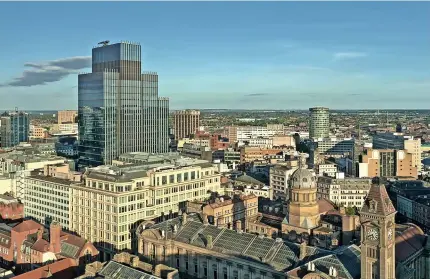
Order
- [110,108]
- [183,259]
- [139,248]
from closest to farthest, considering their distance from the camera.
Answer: [183,259], [139,248], [110,108]

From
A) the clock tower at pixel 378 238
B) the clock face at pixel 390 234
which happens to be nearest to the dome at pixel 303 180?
the clock tower at pixel 378 238

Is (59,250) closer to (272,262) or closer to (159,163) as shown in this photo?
(272,262)

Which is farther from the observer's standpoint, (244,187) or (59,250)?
(244,187)

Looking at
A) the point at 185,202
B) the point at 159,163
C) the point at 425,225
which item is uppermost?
the point at 159,163

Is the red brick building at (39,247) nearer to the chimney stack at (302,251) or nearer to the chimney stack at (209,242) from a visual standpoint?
the chimney stack at (209,242)

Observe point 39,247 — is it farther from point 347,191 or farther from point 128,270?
point 347,191

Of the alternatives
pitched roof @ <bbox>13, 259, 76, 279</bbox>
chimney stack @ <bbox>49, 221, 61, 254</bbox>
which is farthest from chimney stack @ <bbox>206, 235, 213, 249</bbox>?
chimney stack @ <bbox>49, 221, 61, 254</bbox>

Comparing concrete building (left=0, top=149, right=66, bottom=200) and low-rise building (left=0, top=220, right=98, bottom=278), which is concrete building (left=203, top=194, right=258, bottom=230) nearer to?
low-rise building (left=0, top=220, right=98, bottom=278)

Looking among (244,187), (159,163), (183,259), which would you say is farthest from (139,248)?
(244,187)
